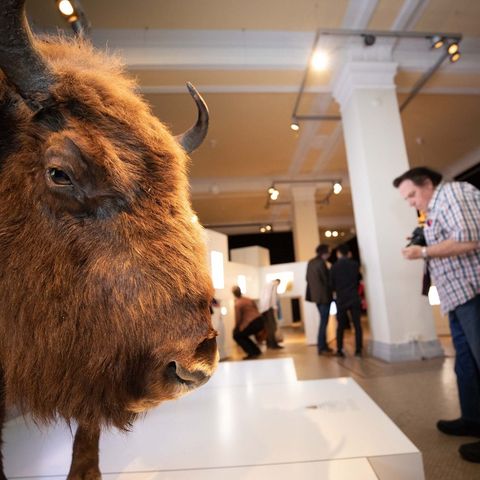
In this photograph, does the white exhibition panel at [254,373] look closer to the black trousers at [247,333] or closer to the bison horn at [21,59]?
the bison horn at [21,59]

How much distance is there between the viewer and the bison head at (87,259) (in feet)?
2.61

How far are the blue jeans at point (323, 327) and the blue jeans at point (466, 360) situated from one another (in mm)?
4262

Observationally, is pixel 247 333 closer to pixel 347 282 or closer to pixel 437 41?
pixel 347 282

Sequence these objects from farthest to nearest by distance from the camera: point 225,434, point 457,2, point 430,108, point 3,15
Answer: point 430,108, point 457,2, point 225,434, point 3,15

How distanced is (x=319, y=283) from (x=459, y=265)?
467 cm

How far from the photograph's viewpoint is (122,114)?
3.26 feet

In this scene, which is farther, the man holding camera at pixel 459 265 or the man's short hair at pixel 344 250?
the man's short hair at pixel 344 250

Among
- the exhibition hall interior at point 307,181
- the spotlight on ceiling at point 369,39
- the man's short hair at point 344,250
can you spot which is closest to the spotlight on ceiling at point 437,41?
the exhibition hall interior at point 307,181

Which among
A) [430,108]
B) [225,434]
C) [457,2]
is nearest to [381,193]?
[457,2]

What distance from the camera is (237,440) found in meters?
1.45

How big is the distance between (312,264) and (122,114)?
6.25 metres

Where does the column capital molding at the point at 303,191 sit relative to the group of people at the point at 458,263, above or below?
above

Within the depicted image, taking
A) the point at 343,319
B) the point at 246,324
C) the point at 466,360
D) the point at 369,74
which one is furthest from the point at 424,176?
the point at 246,324

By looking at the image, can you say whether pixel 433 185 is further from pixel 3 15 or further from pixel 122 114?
pixel 3 15
